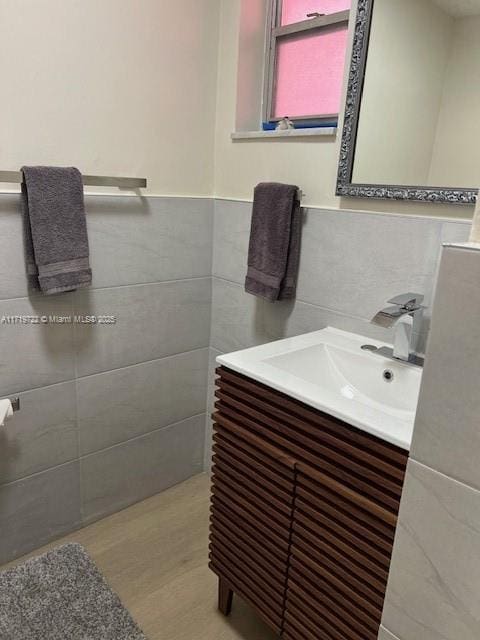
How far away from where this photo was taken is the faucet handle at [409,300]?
125cm

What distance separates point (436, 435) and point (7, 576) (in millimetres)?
1342

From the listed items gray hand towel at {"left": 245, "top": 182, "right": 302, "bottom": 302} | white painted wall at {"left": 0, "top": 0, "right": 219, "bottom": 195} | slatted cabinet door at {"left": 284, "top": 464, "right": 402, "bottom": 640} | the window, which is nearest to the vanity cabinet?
slatted cabinet door at {"left": 284, "top": 464, "right": 402, "bottom": 640}

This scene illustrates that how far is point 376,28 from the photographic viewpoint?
1332mm

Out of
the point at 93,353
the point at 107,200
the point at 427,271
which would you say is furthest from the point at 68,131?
the point at 427,271

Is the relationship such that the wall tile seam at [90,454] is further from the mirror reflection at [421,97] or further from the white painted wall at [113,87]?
the mirror reflection at [421,97]

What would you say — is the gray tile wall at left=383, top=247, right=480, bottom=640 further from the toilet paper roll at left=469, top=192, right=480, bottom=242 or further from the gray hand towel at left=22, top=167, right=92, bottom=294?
the gray hand towel at left=22, top=167, right=92, bottom=294

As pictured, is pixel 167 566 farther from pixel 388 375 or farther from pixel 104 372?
pixel 388 375

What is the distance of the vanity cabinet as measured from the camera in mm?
1005

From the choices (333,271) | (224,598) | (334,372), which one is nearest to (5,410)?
(224,598)

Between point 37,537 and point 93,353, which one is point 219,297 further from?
point 37,537

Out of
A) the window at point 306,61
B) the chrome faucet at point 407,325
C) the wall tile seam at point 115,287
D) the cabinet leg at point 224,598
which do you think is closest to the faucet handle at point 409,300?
the chrome faucet at point 407,325

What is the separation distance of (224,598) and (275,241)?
1184 millimetres

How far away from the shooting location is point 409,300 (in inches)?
49.9

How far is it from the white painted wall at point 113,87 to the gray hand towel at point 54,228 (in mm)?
95
